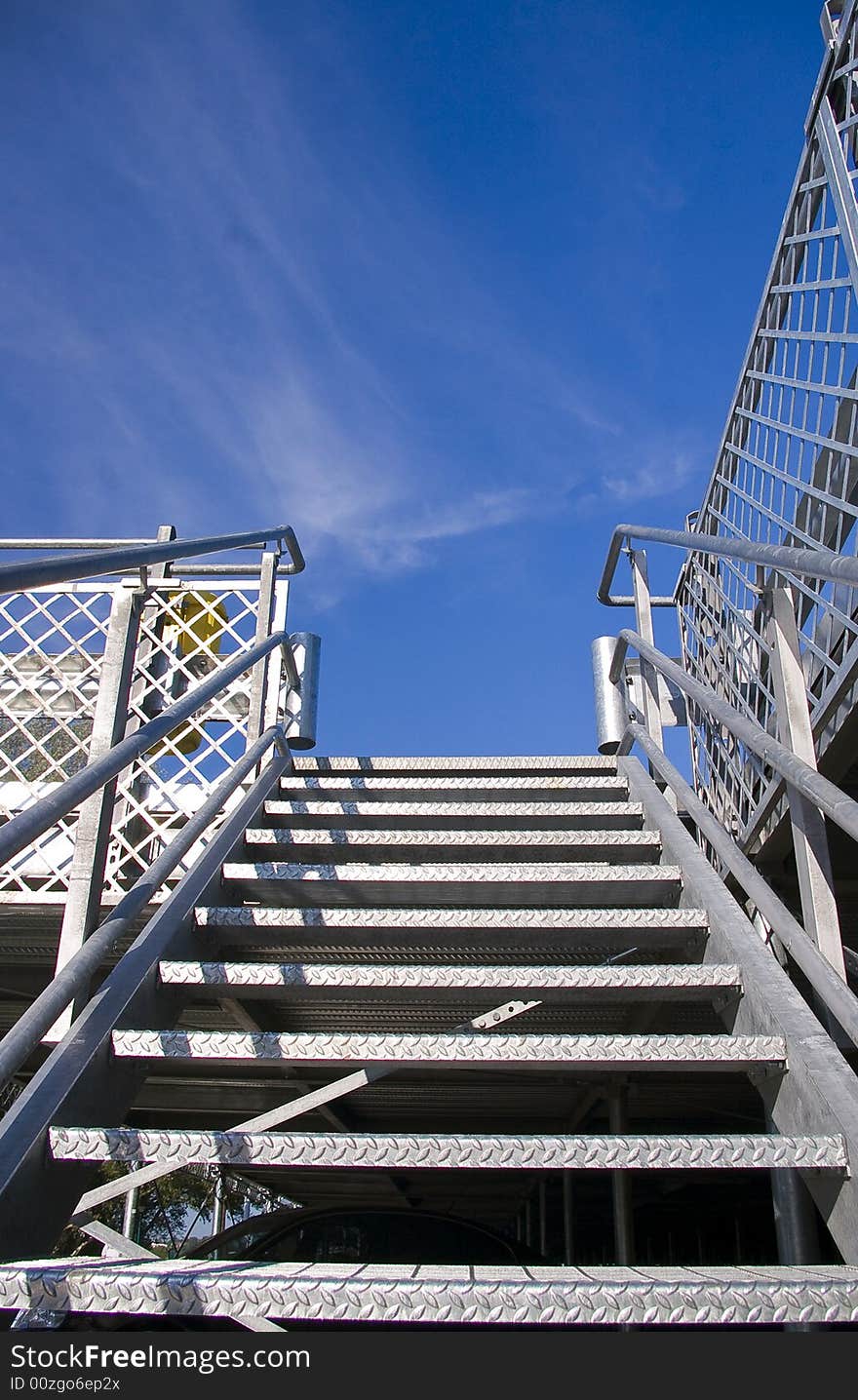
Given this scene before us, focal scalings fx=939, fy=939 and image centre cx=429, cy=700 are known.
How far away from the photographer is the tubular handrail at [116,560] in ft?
4.91

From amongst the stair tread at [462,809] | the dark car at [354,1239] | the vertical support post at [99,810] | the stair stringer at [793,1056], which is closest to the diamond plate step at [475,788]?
the stair tread at [462,809]

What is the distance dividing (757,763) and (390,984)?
4.68ft

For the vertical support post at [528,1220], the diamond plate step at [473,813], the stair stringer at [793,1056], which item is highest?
the diamond plate step at [473,813]

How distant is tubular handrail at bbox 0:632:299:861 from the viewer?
4.83 feet

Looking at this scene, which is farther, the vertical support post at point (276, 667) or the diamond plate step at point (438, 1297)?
the vertical support post at point (276, 667)

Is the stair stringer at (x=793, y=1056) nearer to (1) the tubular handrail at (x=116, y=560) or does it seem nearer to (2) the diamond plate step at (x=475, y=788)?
(2) the diamond plate step at (x=475, y=788)

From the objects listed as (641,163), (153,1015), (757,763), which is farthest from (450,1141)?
(641,163)

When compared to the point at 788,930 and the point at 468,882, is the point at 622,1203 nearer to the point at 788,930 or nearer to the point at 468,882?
the point at 468,882

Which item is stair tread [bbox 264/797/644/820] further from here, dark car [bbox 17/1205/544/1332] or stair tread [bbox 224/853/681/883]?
dark car [bbox 17/1205/544/1332]

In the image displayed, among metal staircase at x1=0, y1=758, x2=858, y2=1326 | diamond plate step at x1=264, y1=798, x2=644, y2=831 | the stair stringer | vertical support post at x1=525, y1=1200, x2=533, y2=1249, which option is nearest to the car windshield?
metal staircase at x1=0, y1=758, x2=858, y2=1326

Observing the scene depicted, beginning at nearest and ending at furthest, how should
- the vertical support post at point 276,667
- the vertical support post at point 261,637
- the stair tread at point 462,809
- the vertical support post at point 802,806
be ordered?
the vertical support post at point 802,806
the stair tread at point 462,809
the vertical support post at point 261,637
the vertical support post at point 276,667

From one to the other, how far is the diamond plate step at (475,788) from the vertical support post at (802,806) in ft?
3.67

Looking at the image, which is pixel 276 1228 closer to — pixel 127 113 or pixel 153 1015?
pixel 153 1015

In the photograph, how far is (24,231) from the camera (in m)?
A: 7.42
